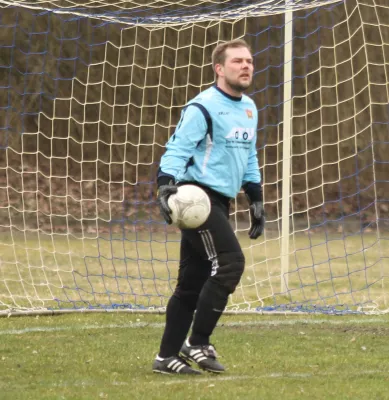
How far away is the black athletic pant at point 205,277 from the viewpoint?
6387mm

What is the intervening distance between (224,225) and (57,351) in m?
1.79

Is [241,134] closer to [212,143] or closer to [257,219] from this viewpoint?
[212,143]

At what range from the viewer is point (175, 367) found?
6.57m

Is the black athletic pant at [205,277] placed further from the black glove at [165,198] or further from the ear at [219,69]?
the ear at [219,69]

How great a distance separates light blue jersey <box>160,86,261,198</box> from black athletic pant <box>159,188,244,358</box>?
125 millimetres

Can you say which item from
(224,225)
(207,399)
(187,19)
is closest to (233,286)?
(224,225)

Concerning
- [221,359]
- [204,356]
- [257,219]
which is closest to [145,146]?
[221,359]

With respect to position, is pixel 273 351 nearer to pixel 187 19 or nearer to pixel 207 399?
pixel 207 399

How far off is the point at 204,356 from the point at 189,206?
3.01 ft

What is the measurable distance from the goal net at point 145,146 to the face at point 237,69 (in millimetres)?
5211

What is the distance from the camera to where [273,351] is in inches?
298

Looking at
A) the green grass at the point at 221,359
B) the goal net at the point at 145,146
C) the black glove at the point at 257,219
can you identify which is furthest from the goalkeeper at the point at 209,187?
the goal net at the point at 145,146

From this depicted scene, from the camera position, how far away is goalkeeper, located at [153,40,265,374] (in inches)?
251

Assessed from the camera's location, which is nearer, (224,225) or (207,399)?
(207,399)
